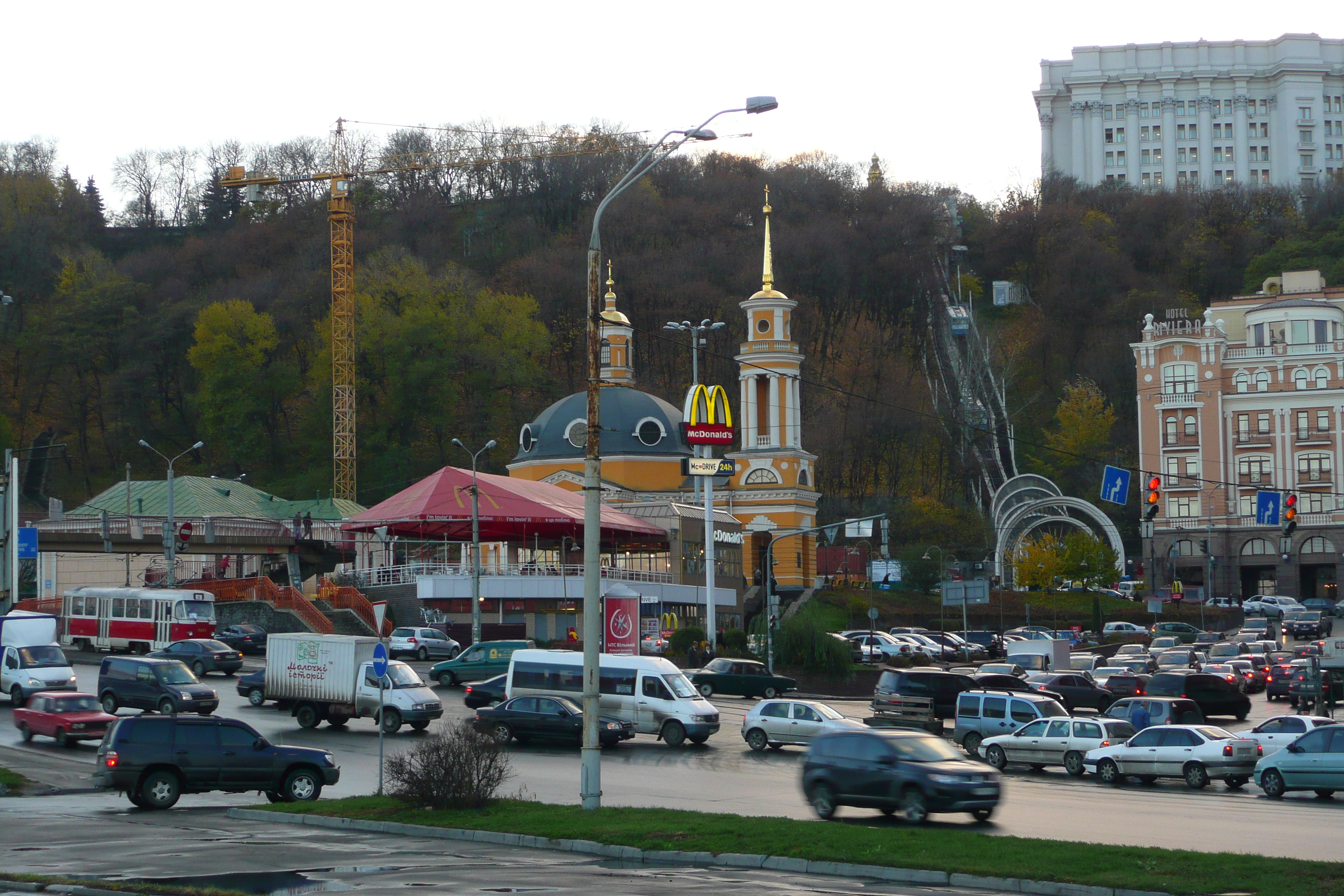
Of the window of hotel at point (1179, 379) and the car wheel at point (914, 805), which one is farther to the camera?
the window of hotel at point (1179, 379)

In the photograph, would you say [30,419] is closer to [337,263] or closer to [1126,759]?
[337,263]

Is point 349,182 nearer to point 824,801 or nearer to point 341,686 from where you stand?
point 341,686

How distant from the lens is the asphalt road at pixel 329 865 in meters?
16.2

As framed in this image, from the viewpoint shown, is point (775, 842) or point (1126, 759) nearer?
point (775, 842)

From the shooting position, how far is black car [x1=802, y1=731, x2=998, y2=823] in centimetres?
2194

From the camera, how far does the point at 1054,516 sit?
294ft

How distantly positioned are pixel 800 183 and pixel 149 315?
60.4m

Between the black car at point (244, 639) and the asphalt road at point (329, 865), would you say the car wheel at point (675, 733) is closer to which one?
the asphalt road at point (329, 865)

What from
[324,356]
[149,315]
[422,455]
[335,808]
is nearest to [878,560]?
[422,455]

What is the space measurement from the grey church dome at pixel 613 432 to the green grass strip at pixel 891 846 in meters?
68.0

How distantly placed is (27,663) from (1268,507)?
43943mm

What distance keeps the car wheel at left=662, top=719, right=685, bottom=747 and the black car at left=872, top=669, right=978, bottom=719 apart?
6.57 m

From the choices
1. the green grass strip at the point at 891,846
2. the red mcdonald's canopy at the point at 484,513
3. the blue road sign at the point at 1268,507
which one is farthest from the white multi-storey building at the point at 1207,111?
the green grass strip at the point at 891,846

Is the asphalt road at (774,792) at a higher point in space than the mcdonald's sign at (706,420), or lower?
lower
